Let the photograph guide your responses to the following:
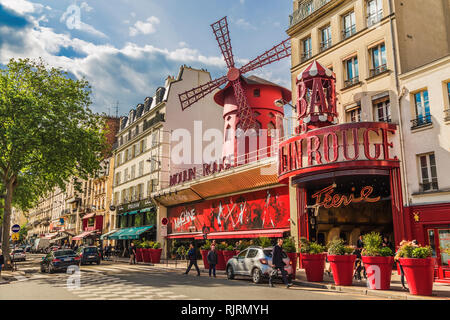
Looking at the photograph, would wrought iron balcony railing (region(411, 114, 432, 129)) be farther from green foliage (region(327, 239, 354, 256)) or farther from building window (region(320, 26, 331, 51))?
building window (region(320, 26, 331, 51))

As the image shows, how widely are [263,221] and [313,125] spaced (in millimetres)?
7600

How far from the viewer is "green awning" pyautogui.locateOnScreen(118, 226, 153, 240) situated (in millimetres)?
34875

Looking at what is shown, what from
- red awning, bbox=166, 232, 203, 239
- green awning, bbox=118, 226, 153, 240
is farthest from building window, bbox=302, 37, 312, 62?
green awning, bbox=118, 226, 153, 240

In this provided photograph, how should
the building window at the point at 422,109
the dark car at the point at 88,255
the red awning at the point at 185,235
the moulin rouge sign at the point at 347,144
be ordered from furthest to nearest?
the red awning at the point at 185,235 → the dark car at the point at 88,255 → the moulin rouge sign at the point at 347,144 → the building window at the point at 422,109

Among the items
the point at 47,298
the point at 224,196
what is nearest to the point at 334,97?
the point at 224,196

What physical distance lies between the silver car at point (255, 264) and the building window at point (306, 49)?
474 inches

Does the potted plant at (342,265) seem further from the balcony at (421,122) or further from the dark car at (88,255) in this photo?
the dark car at (88,255)

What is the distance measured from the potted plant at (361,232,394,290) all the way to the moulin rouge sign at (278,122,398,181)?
189 inches

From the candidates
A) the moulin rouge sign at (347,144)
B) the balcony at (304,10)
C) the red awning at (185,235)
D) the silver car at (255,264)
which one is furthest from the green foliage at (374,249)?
the red awning at (185,235)

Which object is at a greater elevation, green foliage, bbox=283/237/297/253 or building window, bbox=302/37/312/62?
building window, bbox=302/37/312/62

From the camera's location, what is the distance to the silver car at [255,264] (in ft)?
43.8

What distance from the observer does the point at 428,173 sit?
574 inches
